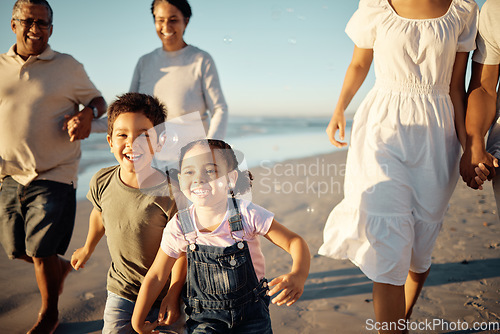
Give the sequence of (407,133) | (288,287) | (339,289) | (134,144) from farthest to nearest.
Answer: (339,289)
(407,133)
(134,144)
(288,287)

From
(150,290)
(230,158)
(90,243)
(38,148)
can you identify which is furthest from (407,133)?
(38,148)

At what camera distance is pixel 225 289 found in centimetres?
188

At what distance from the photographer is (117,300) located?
7.30 ft

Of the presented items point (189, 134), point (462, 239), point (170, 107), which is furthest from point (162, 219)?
point (462, 239)

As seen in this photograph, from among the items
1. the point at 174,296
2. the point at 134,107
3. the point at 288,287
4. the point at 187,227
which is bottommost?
the point at 174,296

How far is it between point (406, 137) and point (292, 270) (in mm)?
1120

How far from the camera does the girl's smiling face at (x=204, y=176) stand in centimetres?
191

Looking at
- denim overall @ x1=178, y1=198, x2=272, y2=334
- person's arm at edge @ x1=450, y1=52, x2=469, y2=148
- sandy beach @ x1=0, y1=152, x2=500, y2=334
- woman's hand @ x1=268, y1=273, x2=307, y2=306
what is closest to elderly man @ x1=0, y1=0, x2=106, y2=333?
sandy beach @ x1=0, y1=152, x2=500, y2=334

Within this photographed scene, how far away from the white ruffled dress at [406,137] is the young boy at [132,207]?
3.99ft

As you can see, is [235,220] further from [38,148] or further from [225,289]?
[38,148]

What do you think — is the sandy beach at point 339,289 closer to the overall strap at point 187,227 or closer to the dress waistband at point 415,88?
the overall strap at point 187,227

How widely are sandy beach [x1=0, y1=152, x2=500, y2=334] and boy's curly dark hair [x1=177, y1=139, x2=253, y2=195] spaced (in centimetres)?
128

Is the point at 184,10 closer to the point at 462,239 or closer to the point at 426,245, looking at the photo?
the point at 426,245

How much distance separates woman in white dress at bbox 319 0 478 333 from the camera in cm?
224
